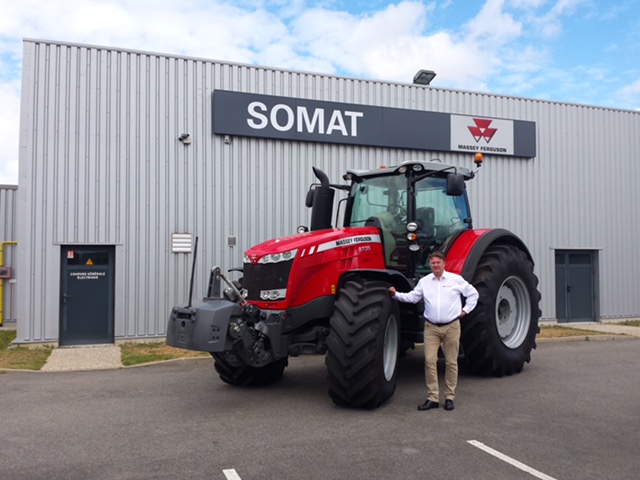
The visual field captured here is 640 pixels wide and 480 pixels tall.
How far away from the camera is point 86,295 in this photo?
1184 cm

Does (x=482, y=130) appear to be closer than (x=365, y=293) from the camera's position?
No

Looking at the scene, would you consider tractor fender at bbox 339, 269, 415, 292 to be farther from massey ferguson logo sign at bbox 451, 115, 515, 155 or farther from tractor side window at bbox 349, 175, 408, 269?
massey ferguson logo sign at bbox 451, 115, 515, 155

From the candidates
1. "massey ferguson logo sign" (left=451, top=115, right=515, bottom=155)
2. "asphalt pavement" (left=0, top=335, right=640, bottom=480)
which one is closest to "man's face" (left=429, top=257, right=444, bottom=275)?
"asphalt pavement" (left=0, top=335, right=640, bottom=480)

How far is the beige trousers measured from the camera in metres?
6.40

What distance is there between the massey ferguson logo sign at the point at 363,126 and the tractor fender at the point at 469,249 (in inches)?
235

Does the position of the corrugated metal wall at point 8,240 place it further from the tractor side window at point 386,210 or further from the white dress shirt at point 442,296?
the white dress shirt at point 442,296

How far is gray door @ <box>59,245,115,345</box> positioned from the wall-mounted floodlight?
867cm

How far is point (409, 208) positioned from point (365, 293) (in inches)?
72.3

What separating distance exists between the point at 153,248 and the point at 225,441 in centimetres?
753

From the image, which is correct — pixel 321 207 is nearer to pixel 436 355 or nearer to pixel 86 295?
pixel 436 355

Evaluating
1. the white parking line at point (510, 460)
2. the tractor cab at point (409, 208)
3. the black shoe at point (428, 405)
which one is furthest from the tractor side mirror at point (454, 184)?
the white parking line at point (510, 460)

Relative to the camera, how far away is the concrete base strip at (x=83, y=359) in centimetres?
935

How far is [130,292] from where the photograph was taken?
12.0 meters

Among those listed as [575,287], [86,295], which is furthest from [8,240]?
[575,287]
